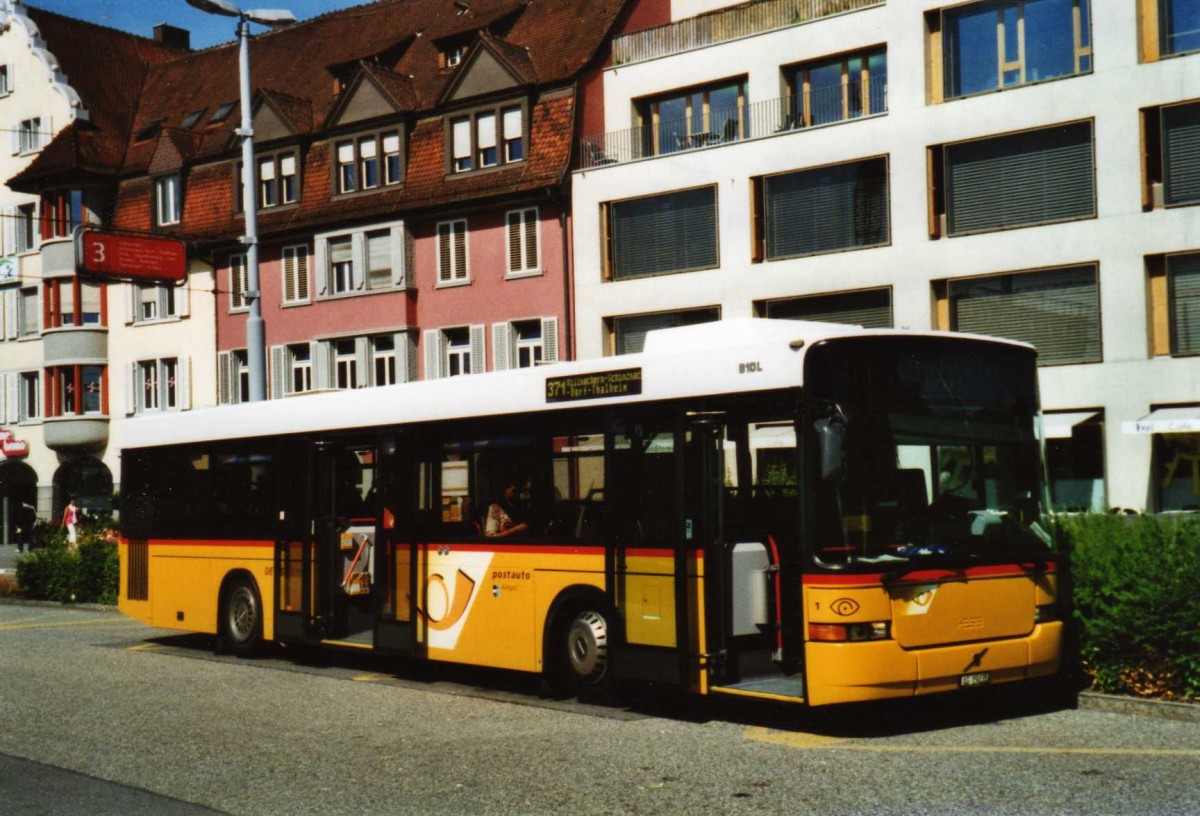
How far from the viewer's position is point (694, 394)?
38.3ft

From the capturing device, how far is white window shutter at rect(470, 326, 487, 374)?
41844mm

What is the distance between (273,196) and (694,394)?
3828cm

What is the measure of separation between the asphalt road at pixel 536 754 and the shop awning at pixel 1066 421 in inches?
799

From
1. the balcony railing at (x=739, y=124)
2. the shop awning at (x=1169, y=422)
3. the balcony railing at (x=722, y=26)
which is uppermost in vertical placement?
the balcony railing at (x=722, y=26)

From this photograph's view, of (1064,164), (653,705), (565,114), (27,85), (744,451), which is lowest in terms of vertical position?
(653,705)

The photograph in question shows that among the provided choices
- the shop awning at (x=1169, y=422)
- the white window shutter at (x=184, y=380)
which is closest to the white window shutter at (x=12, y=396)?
the white window shutter at (x=184, y=380)

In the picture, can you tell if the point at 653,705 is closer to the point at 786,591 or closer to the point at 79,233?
the point at 786,591

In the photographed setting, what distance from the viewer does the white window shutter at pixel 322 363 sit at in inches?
1788

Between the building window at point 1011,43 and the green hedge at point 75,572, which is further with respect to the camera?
the building window at point 1011,43

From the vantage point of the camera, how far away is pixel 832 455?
10414mm

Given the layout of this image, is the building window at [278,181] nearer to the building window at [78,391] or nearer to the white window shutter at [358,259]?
A: the white window shutter at [358,259]

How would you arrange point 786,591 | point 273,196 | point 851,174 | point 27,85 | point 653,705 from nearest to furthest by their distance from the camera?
point 786,591, point 653,705, point 851,174, point 273,196, point 27,85

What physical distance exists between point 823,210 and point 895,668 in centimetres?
2597

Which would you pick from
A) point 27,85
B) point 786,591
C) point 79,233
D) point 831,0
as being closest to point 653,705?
point 786,591
